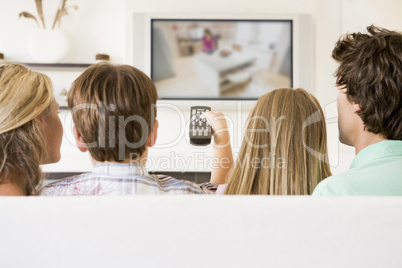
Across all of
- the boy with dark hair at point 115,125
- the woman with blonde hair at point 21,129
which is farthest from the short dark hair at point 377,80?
the woman with blonde hair at point 21,129

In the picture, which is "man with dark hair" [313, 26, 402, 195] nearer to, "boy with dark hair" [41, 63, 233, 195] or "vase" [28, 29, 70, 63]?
"boy with dark hair" [41, 63, 233, 195]

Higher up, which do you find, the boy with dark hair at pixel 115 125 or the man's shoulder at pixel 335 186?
the boy with dark hair at pixel 115 125

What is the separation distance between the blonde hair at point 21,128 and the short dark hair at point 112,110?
0.09m

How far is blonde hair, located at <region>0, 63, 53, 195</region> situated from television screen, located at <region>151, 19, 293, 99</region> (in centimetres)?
278

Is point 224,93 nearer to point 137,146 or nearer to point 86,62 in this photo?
point 86,62

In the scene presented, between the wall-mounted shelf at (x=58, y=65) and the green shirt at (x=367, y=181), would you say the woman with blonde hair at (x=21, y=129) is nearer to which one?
the green shirt at (x=367, y=181)

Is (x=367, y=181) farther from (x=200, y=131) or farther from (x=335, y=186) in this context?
(x=200, y=131)

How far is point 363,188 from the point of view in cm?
85

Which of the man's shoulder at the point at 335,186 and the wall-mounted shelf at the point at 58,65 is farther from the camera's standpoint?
the wall-mounted shelf at the point at 58,65

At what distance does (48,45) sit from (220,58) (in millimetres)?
1472

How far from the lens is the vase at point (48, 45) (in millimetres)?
3812

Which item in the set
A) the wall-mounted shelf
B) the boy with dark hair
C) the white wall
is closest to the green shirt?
the boy with dark hair

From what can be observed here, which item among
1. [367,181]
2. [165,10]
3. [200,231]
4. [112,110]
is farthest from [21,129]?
[165,10]

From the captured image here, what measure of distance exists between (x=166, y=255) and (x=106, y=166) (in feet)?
1.63
